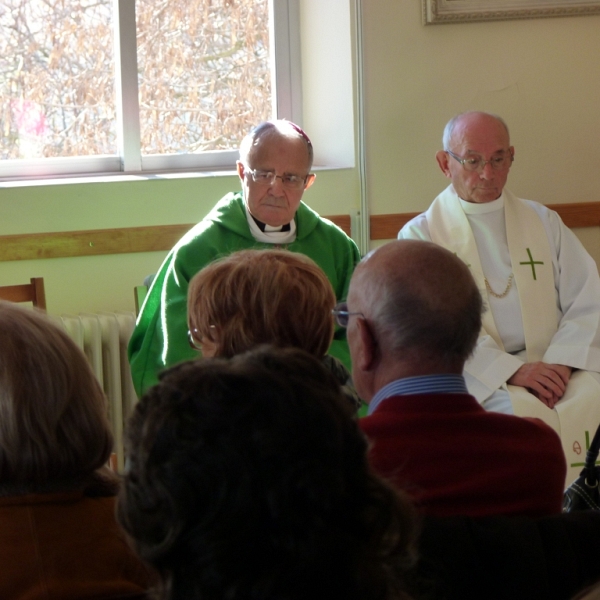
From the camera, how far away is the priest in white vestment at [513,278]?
3.33 m

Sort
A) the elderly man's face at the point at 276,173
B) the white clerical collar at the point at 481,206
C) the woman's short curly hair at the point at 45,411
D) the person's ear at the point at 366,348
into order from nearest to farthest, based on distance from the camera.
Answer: the woman's short curly hair at the point at 45,411 → the person's ear at the point at 366,348 → the elderly man's face at the point at 276,173 → the white clerical collar at the point at 481,206

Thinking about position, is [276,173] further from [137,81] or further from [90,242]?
[137,81]

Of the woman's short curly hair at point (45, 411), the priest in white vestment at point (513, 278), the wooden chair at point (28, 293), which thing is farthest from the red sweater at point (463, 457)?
the wooden chair at point (28, 293)

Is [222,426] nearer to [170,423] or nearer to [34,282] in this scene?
[170,423]

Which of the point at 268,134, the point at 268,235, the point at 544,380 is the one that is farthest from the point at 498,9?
the point at 544,380

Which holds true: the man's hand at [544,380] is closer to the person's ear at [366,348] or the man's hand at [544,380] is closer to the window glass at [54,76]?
the person's ear at [366,348]

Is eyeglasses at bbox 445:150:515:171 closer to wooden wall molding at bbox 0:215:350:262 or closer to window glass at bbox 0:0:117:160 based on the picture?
wooden wall molding at bbox 0:215:350:262

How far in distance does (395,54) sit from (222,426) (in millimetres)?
3610

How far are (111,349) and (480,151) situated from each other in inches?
66.8

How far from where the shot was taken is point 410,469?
1482 millimetres

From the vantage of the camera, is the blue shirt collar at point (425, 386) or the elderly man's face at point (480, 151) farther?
the elderly man's face at point (480, 151)

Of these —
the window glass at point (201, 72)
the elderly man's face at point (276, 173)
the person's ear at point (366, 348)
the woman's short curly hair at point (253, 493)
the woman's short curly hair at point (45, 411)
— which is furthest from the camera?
the window glass at point (201, 72)

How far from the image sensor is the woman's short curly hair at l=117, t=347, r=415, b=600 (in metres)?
0.87

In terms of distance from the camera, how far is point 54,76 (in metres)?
4.19
